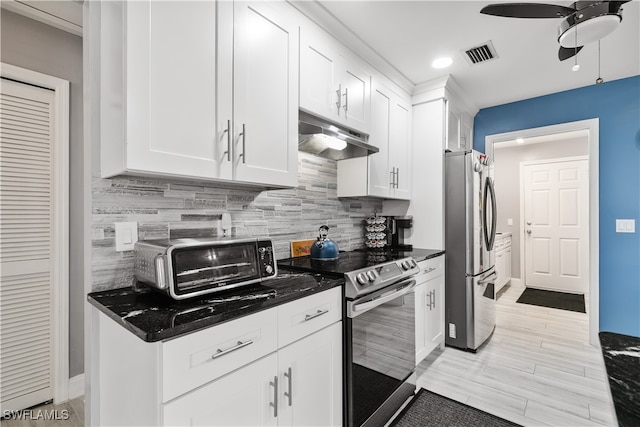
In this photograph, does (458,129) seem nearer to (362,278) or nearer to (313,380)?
(362,278)

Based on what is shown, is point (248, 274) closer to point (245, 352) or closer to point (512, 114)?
point (245, 352)

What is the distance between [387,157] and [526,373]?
2.08m

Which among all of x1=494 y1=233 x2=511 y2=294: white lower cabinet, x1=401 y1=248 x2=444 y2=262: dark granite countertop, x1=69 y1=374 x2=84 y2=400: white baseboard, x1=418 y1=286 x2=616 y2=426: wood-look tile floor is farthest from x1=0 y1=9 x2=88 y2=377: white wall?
x1=494 y1=233 x2=511 y2=294: white lower cabinet

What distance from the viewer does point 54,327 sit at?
2129mm

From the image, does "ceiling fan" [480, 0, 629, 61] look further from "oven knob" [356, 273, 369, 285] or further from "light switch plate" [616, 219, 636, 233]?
"light switch plate" [616, 219, 636, 233]

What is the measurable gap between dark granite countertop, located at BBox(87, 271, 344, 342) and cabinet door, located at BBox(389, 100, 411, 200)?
5.32 feet

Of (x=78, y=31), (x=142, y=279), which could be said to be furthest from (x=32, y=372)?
(x=78, y=31)

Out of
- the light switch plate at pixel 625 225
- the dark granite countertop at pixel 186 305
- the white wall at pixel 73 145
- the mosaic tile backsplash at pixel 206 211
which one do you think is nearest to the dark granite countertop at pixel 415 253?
the mosaic tile backsplash at pixel 206 211

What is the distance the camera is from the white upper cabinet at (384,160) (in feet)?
8.25

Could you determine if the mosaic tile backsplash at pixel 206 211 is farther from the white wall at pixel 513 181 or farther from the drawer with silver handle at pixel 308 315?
the white wall at pixel 513 181

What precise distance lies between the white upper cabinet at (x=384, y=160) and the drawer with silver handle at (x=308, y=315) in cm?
114

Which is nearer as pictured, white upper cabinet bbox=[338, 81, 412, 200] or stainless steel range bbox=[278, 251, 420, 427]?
stainless steel range bbox=[278, 251, 420, 427]

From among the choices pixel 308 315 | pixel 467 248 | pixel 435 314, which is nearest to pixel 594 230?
pixel 467 248

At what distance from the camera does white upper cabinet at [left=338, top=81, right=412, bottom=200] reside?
2.52 meters
